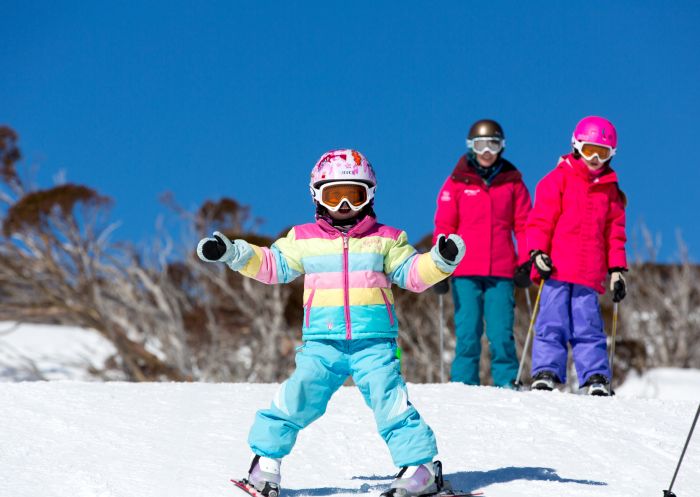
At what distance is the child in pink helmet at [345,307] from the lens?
3.53m

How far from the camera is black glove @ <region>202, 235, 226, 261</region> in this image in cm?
349

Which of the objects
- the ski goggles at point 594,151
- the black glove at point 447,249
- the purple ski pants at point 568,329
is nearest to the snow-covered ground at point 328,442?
the purple ski pants at point 568,329

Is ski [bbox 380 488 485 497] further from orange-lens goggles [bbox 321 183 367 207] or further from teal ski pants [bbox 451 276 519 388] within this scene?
teal ski pants [bbox 451 276 519 388]

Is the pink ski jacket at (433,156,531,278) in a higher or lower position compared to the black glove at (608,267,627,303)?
higher

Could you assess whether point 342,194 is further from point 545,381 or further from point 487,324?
point 545,381

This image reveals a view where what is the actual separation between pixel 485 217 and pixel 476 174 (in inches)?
12.8

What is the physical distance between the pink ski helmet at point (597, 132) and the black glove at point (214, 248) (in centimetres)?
344

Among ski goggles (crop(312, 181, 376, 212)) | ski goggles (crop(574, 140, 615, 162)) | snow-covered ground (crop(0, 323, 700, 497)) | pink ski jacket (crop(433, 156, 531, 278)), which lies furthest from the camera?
pink ski jacket (crop(433, 156, 531, 278))

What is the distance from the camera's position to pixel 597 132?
6.18 metres

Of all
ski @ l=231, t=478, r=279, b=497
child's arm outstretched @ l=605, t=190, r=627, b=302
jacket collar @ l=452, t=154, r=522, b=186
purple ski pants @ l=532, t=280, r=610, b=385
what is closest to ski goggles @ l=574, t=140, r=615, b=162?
child's arm outstretched @ l=605, t=190, r=627, b=302

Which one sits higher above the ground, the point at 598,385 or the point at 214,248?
the point at 214,248

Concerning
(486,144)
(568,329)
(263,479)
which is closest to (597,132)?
(486,144)

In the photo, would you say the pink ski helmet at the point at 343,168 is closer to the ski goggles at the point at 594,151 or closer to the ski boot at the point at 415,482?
the ski boot at the point at 415,482

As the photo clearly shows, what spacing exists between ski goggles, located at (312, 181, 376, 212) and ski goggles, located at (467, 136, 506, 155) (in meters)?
2.91
